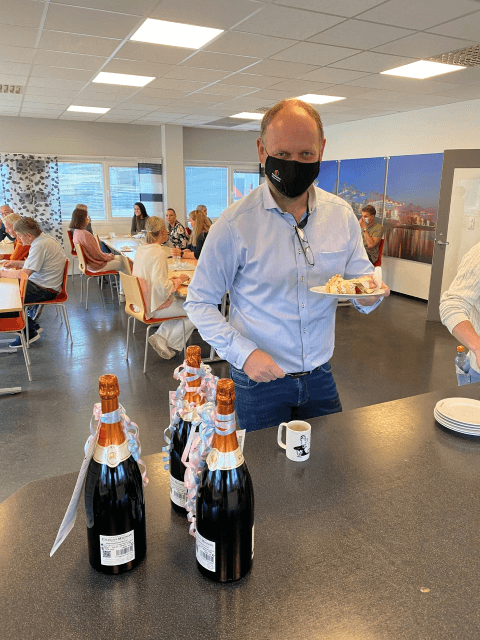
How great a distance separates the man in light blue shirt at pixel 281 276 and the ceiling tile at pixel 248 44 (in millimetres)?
2938

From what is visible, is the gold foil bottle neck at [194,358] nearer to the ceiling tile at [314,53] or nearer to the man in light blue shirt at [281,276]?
the man in light blue shirt at [281,276]

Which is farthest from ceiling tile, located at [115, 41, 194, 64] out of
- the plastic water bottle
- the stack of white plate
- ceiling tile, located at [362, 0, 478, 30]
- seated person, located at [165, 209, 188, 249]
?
the stack of white plate

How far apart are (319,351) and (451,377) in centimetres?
320

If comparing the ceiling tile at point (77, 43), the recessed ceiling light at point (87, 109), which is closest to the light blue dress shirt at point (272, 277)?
the ceiling tile at point (77, 43)

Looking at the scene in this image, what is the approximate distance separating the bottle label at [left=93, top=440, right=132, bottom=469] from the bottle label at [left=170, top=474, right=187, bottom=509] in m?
0.17

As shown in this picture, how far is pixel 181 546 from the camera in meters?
0.86

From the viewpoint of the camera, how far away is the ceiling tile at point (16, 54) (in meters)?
4.41

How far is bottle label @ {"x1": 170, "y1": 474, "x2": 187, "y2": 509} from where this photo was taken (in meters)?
0.92

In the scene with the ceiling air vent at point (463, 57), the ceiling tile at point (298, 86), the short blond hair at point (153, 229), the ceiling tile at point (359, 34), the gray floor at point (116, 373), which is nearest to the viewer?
the gray floor at point (116, 373)

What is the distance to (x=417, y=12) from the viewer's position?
11.0 feet

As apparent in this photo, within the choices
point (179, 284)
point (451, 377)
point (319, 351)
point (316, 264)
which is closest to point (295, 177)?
point (316, 264)

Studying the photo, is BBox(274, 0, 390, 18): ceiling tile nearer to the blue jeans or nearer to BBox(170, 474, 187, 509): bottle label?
the blue jeans

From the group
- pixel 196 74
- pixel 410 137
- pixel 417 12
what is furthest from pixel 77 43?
pixel 410 137

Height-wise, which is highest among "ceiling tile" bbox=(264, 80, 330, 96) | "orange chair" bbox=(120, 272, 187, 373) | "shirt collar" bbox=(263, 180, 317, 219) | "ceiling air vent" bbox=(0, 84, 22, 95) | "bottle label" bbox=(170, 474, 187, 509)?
"ceiling air vent" bbox=(0, 84, 22, 95)
